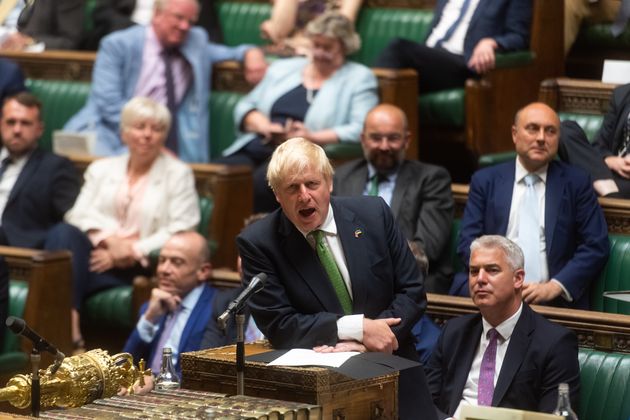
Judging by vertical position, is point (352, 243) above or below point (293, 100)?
below

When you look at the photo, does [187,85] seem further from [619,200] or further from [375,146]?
[619,200]

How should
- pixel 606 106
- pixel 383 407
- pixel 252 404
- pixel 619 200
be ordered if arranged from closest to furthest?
pixel 252 404 < pixel 383 407 < pixel 619 200 < pixel 606 106

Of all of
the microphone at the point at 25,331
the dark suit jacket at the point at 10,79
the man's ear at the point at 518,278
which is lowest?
the microphone at the point at 25,331

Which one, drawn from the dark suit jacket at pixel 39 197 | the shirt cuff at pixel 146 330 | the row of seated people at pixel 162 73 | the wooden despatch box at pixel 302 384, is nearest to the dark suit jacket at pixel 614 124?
the row of seated people at pixel 162 73

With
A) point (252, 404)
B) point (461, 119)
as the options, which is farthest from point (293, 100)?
point (252, 404)

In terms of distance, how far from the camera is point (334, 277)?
3.46 meters

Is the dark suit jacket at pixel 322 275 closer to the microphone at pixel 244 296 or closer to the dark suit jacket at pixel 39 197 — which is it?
the microphone at pixel 244 296

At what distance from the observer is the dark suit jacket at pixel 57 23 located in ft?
24.5

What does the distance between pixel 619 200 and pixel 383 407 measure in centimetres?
193

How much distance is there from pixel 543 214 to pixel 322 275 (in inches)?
67.1

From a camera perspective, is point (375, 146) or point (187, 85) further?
point (187, 85)

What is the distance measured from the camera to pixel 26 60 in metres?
7.17

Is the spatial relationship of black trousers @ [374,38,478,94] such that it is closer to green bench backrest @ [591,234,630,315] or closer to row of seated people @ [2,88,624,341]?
row of seated people @ [2,88,624,341]

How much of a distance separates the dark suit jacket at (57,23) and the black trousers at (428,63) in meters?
1.98
